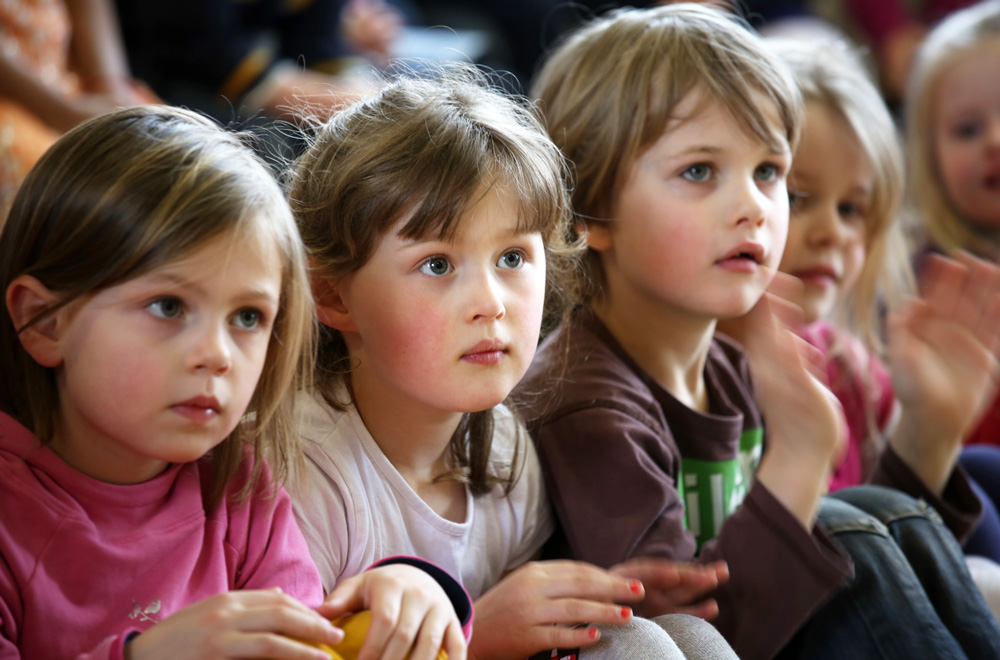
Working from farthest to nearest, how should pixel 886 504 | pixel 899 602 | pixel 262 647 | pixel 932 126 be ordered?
pixel 932 126 → pixel 886 504 → pixel 899 602 → pixel 262 647

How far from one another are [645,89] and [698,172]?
98 millimetres

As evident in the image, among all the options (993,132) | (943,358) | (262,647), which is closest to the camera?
(262,647)

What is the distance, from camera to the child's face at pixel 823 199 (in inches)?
49.5

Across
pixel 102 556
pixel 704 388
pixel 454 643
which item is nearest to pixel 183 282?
pixel 102 556

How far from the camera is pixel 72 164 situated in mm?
678

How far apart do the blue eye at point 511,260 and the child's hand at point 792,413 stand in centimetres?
25

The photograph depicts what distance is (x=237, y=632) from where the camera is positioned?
596 millimetres

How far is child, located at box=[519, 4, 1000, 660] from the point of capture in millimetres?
880

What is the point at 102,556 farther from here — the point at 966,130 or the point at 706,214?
the point at 966,130

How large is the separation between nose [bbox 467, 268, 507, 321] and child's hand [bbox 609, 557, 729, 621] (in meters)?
0.24

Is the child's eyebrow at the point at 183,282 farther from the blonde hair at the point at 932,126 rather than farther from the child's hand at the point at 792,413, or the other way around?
the blonde hair at the point at 932,126

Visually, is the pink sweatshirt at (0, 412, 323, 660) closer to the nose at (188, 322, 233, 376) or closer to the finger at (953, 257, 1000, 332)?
the nose at (188, 322, 233, 376)

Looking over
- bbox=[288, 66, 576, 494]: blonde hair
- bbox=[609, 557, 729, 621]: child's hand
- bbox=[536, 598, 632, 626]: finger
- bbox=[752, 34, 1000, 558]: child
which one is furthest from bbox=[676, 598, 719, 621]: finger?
bbox=[752, 34, 1000, 558]: child

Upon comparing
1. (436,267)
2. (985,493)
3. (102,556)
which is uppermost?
(436,267)
